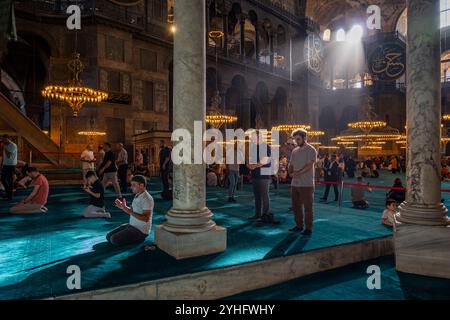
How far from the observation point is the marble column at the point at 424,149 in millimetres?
3941

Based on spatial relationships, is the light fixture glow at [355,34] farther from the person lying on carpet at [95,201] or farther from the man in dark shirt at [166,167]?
the person lying on carpet at [95,201]

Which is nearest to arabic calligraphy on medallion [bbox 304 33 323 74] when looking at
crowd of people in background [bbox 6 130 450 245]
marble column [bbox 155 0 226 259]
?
crowd of people in background [bbox 6 130 450 245]

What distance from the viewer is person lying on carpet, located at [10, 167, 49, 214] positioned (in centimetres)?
650

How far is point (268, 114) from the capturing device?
25.2 metres

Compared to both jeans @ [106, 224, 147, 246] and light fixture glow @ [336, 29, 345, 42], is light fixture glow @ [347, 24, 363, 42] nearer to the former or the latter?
light fixture glow @ [336, 29, 345, 42]

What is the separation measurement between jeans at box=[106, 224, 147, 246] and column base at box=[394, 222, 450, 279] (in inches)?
127

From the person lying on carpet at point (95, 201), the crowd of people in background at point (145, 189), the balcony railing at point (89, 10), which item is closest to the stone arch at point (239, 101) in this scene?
the balcony railing at point (89, 10)

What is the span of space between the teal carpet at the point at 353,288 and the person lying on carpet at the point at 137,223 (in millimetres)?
1638

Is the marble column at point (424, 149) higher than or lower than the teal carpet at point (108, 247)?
higher

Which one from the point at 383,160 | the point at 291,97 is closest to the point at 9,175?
the point at 291,97

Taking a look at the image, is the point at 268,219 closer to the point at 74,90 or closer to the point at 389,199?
the point at 389,199

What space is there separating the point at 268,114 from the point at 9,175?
763 inches

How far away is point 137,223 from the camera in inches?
175
